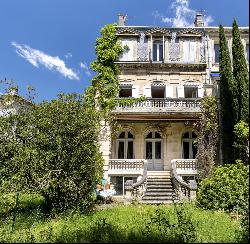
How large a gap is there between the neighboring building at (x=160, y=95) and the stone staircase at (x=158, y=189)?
173 millimetres

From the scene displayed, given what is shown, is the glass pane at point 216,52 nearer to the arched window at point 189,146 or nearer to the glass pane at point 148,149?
the arched window at point 189,146

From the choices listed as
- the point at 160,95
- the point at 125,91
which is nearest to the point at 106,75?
the point at 125,91

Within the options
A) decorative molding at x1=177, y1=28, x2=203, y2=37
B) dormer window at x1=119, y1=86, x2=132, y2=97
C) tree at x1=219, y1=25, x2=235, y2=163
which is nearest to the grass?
tree at x1=219, y1=25, x2=235, y2=163

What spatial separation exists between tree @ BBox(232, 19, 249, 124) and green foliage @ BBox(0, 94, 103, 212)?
28.8ft

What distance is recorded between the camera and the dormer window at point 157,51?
26188 mm

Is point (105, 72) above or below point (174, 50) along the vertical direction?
below

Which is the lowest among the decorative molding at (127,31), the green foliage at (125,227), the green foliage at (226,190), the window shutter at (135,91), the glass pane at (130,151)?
the green foliage at (125,227)

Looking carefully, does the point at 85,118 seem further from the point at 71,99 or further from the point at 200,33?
the point at 200,33

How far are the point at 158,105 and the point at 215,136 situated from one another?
402cm

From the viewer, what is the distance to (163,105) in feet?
76.8

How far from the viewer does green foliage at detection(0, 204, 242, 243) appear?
32.9ft

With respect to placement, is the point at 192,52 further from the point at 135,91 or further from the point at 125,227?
the point at 125,227

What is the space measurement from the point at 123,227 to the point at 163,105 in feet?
41.0

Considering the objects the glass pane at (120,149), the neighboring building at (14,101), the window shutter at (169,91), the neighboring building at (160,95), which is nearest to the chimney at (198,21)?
the neighboring building at (160,95)
